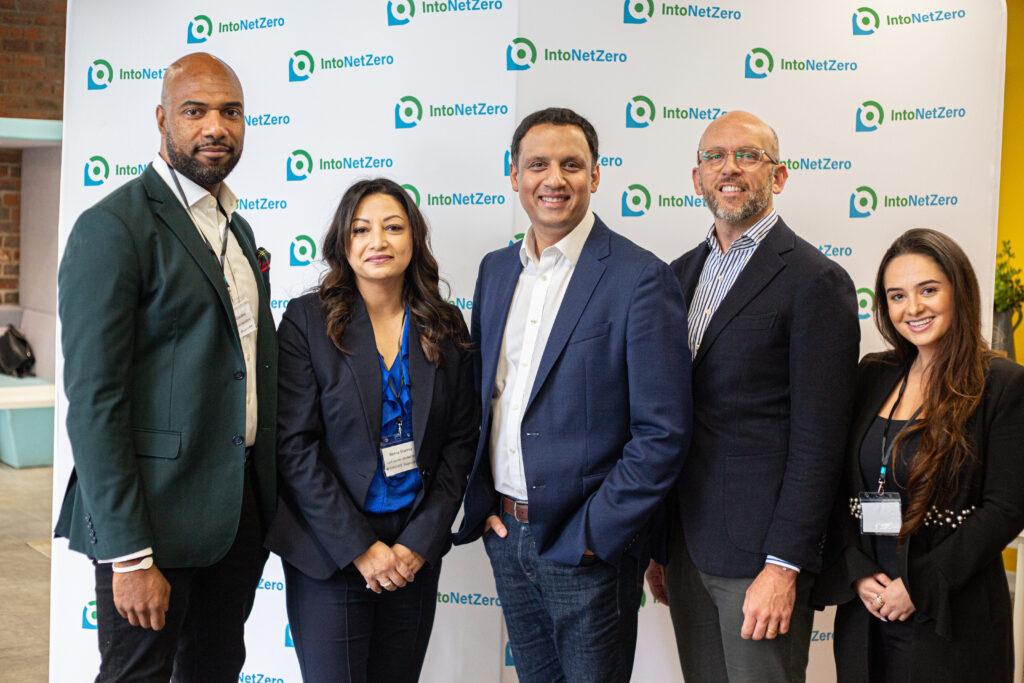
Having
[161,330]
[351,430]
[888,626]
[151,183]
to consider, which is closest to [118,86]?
[151,183]

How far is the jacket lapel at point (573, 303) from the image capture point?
213 cm

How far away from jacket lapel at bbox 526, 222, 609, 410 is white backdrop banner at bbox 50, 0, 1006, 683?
103cm

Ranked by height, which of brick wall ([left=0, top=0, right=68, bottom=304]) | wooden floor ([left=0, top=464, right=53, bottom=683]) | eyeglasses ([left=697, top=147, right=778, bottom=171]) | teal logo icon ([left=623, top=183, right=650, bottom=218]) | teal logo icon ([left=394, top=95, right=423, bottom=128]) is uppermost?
brick wall ([left=0, top=0, right=68, bottom=304])

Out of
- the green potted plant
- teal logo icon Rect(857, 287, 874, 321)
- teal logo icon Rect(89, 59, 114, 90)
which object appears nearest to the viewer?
teal logo icon Rect(857, 287, 874, 321)

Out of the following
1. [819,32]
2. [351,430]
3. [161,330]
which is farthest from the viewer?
[819,32]

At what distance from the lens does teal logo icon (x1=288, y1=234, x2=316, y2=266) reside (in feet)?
11.0

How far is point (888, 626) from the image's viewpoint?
212 centimetres

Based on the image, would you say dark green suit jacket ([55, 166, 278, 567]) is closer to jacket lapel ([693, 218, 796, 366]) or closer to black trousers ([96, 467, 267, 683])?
black trousers ([96, 467, 267, 683])

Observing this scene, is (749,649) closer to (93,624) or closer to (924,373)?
(924,373)

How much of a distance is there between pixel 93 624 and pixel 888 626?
2.99 meters

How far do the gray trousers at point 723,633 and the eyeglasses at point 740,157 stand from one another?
999mm

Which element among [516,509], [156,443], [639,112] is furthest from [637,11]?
[156,443]

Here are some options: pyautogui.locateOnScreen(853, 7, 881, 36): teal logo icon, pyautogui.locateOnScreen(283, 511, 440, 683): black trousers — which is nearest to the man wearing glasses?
pyautogui.locateOnScreen(283, 511, 440, 683): black trousers

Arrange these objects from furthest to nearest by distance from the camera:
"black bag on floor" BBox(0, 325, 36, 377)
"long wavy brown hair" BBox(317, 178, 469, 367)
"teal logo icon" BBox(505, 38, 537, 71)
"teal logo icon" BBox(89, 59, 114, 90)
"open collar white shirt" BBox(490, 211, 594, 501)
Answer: "black bag on floor" BBox(0, 325, 36, 377) → "teal logo icon" BBox(89, 59, 114, 90) → "teal logo icon" BBox(505, 38, 537, 71) → "long wavy brown hair" BBox(317, 178, 469, 367) → "open collar white shirt" BBox(490, 211, 594, 501)
